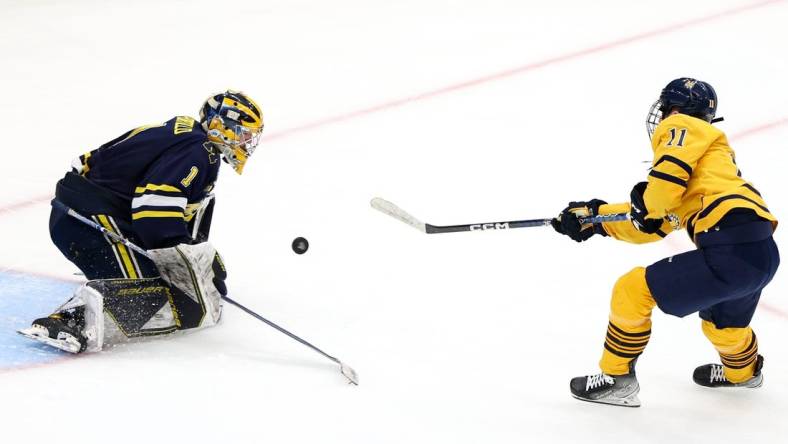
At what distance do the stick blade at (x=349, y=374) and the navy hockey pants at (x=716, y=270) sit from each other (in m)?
0.85

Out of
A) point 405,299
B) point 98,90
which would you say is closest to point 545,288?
point 405,299

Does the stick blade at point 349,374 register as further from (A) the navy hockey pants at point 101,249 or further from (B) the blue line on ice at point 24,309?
(B) the blue line on ice at point 24,309

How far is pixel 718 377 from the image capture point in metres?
3.14

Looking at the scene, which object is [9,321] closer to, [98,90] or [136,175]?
[136,175]

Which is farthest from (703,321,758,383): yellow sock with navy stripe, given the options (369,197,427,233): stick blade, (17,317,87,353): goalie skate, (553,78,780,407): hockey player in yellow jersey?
(17,317,87,353): goalie skate

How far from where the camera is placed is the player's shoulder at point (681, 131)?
2818 mm

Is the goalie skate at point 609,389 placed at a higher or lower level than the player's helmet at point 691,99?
lower

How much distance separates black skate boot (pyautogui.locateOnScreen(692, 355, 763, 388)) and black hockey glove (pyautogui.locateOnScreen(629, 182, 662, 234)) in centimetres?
47

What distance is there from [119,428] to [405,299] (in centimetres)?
121

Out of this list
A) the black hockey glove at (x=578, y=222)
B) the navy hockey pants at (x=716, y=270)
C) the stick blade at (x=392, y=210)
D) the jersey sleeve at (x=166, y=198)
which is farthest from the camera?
the stick blade at (x=392, y=210)

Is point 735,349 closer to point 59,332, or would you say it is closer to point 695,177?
point 695,177

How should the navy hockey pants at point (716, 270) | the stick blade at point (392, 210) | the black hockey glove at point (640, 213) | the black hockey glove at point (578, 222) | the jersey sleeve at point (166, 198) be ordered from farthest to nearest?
the stick blade at point (392, 210) < the black hockey glove at point (578, 222) < the jersey sleeve at point (166, 198) < the black hockey glove at point (640, 213) < the navy hockey pants at point (716, 270)

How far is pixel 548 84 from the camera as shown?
527 cm

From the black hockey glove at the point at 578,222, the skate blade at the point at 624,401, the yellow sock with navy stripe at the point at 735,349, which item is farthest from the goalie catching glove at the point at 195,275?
the yellow sock with navy stripe at the point at 735,349
